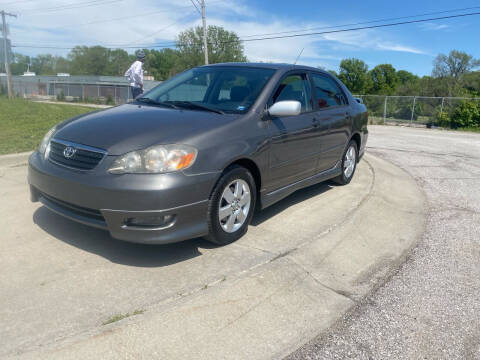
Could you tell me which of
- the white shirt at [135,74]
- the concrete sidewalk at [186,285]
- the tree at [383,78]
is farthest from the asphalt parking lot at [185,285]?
the tree at [383,78]

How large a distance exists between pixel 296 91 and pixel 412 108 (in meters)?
19.6

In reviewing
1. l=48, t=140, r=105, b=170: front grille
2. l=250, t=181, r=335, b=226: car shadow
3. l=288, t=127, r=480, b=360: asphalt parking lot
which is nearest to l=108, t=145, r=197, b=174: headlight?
l=48, t=140, r=105, b=170: front grille

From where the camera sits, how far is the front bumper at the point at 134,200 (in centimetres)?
286

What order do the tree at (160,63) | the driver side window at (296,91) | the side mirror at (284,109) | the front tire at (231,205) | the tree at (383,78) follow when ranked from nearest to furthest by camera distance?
1. the front tire at (231,205)
2. the side mirror at (284,109)
3. the driver side window at (296,91)
4. the tree at (383,78)
5. the tree at (160,63)

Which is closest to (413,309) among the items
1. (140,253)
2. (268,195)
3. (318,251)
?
(318,251)

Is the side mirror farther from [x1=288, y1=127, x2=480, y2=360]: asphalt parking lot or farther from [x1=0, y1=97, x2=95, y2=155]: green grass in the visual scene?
[x1=0, y1=97, x2=95, y2=155]: green grass

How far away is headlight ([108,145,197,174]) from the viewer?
2926 millimetres

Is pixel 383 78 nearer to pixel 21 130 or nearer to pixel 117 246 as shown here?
pixel 21 130

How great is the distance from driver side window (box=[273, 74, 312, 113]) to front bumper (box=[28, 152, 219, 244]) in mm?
1455

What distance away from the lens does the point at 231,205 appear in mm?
3465

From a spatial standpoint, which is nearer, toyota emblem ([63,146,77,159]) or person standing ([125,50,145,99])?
toyota emblem ([63,146,77,159])

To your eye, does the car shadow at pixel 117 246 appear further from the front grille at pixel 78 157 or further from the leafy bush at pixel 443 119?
the leafy bush at pixel 443 119

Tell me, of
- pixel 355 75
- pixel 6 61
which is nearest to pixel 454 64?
pixel 355 75

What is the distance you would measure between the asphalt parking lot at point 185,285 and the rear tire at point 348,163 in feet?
4.42
